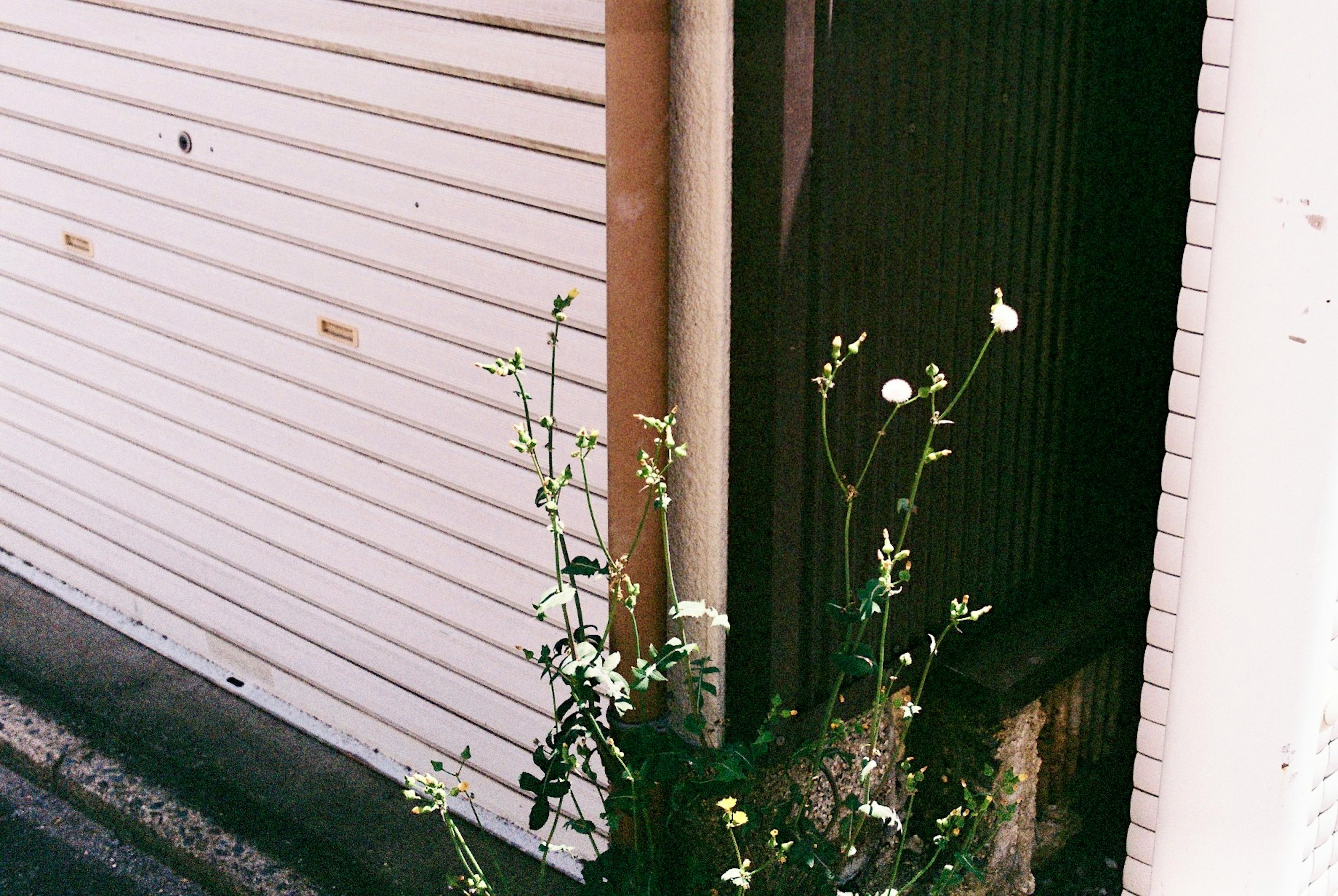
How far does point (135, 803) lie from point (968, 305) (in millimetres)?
2620

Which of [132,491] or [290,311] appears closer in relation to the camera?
[290,311]

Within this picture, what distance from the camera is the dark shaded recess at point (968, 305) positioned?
120 inches

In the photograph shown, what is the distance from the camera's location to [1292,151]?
2.81 m

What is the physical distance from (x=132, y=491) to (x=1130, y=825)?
3.10m

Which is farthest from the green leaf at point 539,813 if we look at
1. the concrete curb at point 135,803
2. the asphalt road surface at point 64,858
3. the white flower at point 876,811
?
the asphalt road surface at point 64,858

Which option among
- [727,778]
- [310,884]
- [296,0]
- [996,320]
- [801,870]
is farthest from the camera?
[310,884]

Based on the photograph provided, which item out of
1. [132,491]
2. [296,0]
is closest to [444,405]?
[296,0]

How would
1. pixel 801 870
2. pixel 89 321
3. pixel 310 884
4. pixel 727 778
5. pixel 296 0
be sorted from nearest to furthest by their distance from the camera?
1. pixel 727 778
2. pixel 801 870
3. pixel 296 0
4. pixel 310 884
5. pixel 89 321

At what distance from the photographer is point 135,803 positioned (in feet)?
13.9

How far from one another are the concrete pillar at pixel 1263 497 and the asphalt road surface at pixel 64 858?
256cm

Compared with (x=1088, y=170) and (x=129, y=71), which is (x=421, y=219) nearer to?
(x=129, y=71)

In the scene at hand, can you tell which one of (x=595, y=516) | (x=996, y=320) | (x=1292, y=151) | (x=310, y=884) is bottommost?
(x=310, y=884)

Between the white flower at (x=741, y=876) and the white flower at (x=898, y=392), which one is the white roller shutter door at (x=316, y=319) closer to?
the white flower at (x=898, y=392)

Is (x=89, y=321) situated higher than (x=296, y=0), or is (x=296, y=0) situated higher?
(x=296, y=0)
